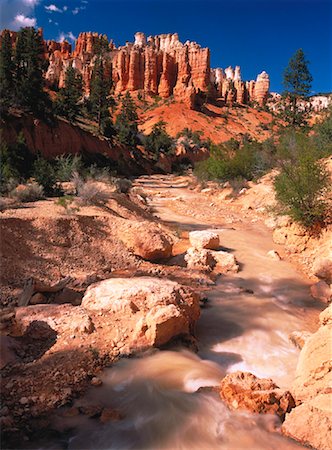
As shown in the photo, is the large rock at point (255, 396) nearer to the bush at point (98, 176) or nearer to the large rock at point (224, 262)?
the large rock at point (224, 262)

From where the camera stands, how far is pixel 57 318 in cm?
421

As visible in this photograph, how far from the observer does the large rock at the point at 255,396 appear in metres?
2.97

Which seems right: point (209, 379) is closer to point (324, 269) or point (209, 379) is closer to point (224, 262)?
point (224, 262)

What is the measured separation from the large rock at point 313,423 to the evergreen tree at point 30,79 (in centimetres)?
2339

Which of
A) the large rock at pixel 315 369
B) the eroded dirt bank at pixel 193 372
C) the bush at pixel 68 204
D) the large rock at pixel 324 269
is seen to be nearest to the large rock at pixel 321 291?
the eroded dirt bank at pixel 193 372

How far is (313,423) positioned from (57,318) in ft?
9.61

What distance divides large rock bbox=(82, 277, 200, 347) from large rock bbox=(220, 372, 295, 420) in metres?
1.02

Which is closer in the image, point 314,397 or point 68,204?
point 314,397

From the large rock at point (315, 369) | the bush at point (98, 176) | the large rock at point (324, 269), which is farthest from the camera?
the bush at point (98, 176)

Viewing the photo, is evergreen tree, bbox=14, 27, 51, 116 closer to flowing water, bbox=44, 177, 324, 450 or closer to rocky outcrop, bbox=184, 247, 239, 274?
rocky outcrop, bbox=184, 247, 239, 274

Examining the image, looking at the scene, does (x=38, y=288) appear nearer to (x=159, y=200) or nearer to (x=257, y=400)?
(x=257, y=400)

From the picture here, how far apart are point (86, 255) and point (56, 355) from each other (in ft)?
11.9

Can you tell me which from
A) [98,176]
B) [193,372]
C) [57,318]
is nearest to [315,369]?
A: [193,372]

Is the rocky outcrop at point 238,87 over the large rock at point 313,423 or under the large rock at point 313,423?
over
